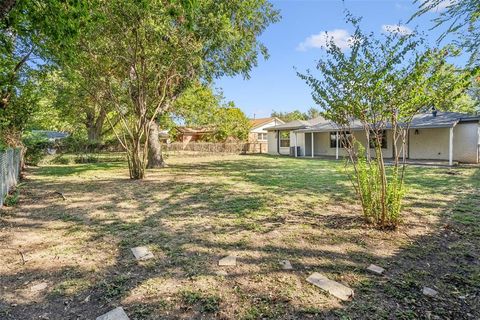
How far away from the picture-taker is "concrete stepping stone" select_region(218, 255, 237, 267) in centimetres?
312

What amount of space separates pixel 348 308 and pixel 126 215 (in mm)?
4321

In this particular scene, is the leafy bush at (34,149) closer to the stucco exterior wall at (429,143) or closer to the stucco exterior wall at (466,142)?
the stucco exterior wall at (429,143)

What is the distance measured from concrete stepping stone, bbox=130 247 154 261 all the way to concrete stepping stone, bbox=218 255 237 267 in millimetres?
868

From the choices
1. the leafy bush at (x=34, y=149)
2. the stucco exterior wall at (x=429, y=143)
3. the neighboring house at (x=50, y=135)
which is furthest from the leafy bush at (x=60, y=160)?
the stucco exterior wall at (x=429, y=143)

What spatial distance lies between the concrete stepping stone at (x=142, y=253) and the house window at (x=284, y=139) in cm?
2129

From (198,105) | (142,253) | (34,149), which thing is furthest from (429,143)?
(34,149)

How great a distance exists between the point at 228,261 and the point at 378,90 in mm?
2935

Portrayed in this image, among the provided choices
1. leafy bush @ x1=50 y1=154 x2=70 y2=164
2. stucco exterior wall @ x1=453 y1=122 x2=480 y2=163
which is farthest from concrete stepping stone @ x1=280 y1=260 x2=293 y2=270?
leafy bush @ x1=50 y1=154 x2=70 y2=164

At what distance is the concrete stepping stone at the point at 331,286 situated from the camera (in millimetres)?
2496

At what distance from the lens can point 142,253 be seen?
11.4ft

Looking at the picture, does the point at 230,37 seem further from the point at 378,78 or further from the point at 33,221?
the point at 33,221

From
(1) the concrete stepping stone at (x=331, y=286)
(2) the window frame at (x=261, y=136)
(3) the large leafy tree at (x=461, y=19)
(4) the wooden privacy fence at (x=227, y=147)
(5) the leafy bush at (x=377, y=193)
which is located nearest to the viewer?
(1) the concrete stepping stone at (x=331, y=286)

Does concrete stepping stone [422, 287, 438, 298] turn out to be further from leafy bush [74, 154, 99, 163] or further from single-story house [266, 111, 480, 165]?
leafy bush [74, 154, 99, 163]

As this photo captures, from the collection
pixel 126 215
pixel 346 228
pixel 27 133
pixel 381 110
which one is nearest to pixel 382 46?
pixel 381 110
